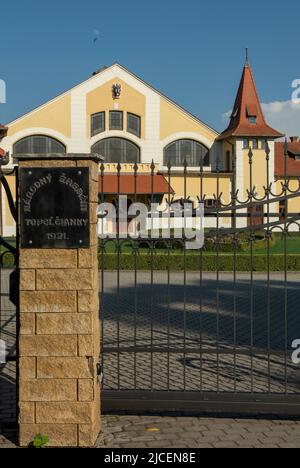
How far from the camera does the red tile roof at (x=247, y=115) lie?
3973 cm

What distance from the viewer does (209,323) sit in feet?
34.6

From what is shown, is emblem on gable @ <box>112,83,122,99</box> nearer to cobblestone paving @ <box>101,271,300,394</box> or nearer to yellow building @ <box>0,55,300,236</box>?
yellow building @ <box>0,55,300,236</box>

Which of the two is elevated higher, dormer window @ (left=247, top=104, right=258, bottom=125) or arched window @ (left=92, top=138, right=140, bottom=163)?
dormer window @ (left=247, top=104, right=258, bottom=125)

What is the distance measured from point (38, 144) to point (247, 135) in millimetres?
13902

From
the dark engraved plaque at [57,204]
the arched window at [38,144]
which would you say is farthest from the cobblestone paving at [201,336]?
the arched window at [38,144]

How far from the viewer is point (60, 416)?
4.66 metres

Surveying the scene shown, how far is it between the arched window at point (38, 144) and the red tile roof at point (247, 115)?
11.3 metres

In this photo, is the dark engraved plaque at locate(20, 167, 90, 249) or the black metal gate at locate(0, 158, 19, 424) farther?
the black metal gate at locate(0, 158, 19, 424)

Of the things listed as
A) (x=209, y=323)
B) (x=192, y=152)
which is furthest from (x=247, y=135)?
(x=209, y=323)

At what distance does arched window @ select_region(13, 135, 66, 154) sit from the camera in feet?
120

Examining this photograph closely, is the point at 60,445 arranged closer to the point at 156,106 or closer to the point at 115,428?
the point at 115,428

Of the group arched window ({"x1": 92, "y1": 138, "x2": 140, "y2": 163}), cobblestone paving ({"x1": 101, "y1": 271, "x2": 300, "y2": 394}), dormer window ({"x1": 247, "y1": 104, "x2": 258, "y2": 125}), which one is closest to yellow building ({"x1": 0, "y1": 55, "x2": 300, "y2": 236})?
arched window ({"x1": 92, "y1": 138, "x2": 140, "y2": 163})

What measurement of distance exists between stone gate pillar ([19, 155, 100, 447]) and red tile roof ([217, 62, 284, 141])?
34301 millimetres

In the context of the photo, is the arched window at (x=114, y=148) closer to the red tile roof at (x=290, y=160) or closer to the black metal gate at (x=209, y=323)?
the red tile roof at (x=290, y=160)
